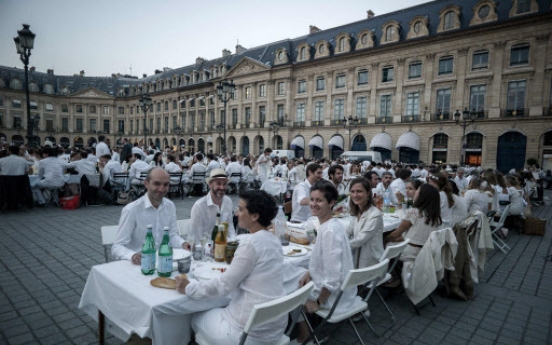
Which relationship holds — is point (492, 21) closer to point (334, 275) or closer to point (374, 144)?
point (374, 144)

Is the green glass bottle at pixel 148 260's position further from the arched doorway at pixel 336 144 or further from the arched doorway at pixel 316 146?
the arched doorway at pixel 316 146

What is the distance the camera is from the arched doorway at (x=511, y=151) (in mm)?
24000

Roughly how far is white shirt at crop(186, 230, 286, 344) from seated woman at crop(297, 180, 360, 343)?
67cm

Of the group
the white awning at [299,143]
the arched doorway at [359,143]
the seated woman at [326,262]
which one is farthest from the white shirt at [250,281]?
the white awning at [299,143]

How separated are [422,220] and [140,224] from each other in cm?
374

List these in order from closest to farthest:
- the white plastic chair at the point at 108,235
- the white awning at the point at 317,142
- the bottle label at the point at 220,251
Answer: the bottle label at the point at 220,251
the white plastic chair at the point at 108,235
the white awning at the point at 317,142

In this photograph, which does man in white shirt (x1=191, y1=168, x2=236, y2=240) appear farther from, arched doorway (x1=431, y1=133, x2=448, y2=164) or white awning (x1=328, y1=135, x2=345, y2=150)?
white awning (x1=328, y1=135, x2=345, y2=150)

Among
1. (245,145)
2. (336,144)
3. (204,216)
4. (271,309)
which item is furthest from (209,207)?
(245,145)

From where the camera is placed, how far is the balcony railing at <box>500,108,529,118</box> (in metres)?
23.5

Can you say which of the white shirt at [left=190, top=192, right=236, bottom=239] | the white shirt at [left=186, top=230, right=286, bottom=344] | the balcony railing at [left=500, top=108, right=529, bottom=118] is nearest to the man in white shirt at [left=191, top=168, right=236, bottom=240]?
the white shirt at [left=190, top=192, right=236, bottom=239]

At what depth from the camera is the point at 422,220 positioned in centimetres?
435

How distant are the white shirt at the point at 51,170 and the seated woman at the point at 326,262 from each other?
30.9 ft

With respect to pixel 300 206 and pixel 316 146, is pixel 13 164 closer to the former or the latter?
pixel 300 206

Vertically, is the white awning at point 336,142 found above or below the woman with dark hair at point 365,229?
above
